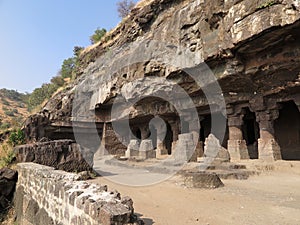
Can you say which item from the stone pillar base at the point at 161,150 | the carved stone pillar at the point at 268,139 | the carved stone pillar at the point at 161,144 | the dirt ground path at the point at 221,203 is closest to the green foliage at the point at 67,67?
the carved stone pillar at the point at 161,144

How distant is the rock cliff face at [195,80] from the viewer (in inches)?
344

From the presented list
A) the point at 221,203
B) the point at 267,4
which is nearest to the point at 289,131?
the point at 267,4

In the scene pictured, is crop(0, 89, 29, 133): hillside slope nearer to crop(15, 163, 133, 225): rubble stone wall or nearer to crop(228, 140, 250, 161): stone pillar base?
crop(228, 140, 250, 161): stone pillar base

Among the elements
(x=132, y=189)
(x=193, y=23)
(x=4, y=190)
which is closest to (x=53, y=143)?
(x=4, y=190)

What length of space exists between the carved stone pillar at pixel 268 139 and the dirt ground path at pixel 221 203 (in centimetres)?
383

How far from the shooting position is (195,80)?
38.1ft

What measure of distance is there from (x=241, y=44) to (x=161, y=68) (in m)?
4.54

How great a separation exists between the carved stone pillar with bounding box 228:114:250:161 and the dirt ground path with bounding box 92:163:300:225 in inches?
194

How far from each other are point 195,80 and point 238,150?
13.8 feet

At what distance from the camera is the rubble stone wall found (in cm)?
269

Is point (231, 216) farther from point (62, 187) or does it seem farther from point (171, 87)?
point (171, 87)

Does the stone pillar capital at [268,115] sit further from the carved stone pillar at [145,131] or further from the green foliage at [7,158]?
the green foliage at [7,158]

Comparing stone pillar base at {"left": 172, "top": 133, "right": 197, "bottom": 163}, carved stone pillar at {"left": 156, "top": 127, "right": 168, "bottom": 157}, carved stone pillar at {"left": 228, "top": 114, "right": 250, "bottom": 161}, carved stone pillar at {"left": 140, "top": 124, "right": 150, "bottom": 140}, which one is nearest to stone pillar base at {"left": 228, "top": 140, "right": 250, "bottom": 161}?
carved stone pillar at {"left": 228, "top": 114, "right": 250, "bottom": 161}

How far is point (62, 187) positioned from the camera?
3.90 metres
